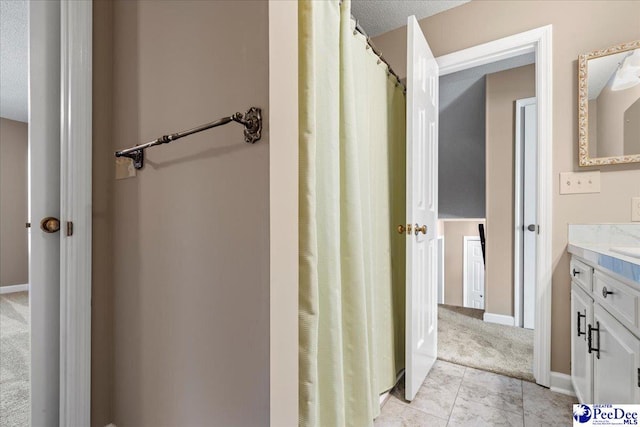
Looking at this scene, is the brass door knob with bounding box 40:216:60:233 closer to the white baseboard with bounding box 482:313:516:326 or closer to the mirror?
the mirror

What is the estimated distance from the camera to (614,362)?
1025 mm

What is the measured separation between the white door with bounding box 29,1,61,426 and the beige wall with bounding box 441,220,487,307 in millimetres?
4053

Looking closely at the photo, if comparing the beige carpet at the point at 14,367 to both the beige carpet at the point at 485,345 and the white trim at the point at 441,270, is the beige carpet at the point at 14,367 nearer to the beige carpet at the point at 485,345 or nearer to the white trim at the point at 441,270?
the beige carpet at the point at 485,345

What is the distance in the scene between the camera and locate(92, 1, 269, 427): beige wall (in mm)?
741

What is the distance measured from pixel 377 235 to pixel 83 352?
1.33 meters

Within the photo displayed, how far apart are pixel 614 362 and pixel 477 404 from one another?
781 millimetres

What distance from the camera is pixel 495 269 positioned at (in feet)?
9.72

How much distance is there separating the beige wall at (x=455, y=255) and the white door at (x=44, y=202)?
4053 mm

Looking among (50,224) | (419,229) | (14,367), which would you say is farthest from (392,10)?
(14,367)

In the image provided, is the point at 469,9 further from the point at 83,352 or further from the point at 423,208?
the point at 83,352

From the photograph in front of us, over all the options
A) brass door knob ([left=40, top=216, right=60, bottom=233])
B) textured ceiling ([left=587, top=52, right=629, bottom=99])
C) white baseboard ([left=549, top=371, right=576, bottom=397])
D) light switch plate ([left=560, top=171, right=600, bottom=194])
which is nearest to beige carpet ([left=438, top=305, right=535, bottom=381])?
white baseboard ([left=549, top=371, right=576, bottom=397])

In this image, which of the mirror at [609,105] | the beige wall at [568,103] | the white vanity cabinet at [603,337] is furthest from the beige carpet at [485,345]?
the mirror at [609,105]

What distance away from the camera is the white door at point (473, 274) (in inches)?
155

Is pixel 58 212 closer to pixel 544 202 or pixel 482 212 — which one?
pixel 544 202
